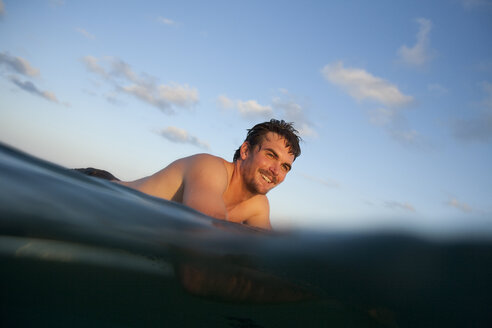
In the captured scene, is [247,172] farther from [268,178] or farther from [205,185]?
[205,185]

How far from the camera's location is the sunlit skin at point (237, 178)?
4.20 m

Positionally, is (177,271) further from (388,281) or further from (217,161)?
(217,161)

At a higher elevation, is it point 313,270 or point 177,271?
point 313,270

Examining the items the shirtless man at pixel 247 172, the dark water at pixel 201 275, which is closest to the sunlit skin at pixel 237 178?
the shirtless man at pixel 247 172

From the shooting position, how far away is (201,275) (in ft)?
5.46

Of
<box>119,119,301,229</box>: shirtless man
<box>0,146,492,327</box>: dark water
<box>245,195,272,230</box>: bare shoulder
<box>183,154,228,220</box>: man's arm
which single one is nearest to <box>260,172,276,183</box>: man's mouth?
<box>119,119,301,229</box>: shirtless man

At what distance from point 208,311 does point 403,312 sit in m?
0.92

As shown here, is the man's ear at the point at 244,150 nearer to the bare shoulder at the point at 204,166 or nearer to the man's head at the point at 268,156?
the man's head at the point at 268,156

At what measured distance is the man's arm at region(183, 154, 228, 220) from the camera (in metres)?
3.44

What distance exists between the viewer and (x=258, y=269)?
1729 mm

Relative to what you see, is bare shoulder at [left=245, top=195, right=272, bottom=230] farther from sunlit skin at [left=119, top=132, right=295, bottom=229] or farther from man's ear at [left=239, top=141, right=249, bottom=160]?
man's ear at [left=239, top=141, right=249, bottom=160]

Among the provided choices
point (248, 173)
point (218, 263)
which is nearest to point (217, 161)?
point (248, 173)

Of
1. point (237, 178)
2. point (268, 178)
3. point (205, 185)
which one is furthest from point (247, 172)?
point (205, 185)

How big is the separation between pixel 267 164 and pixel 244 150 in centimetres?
58
